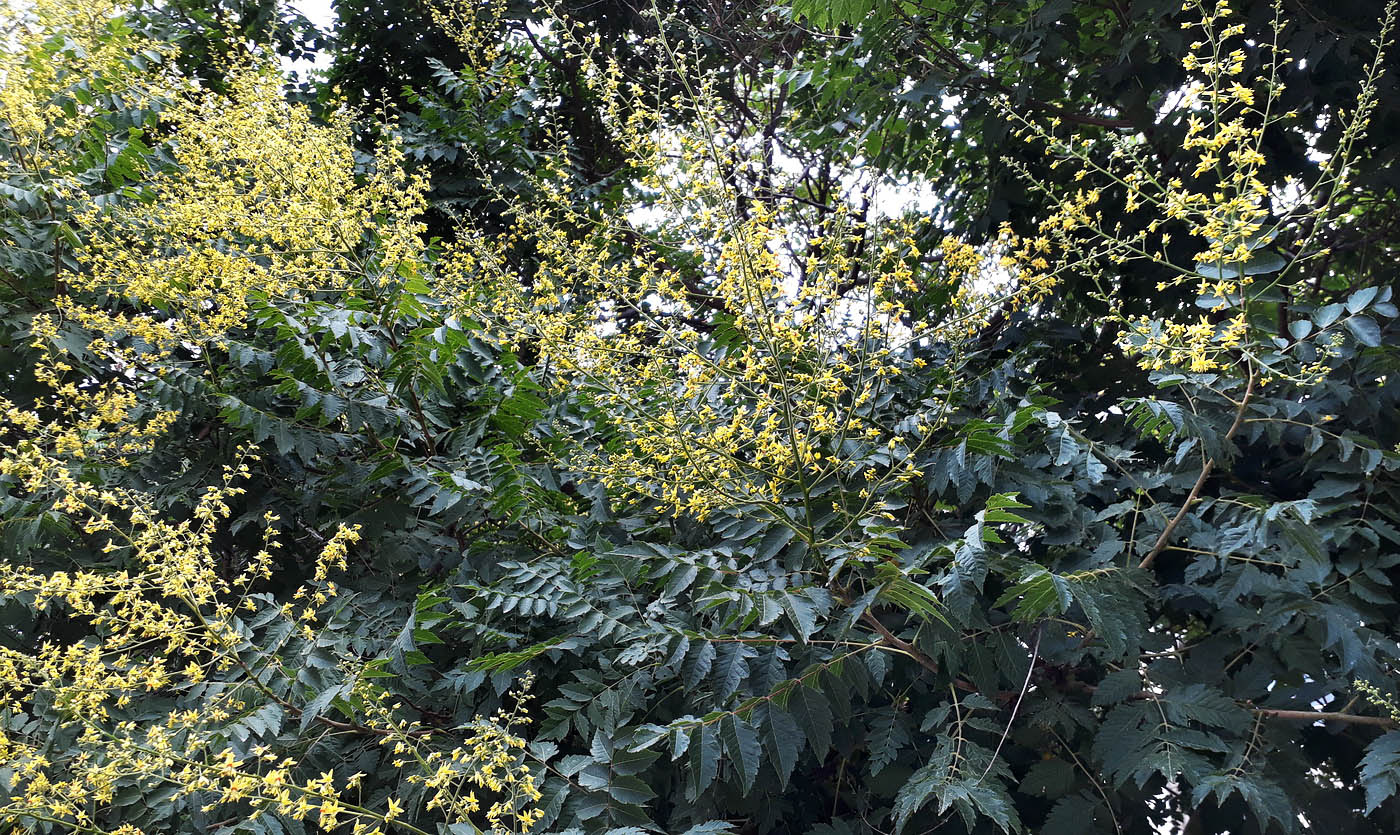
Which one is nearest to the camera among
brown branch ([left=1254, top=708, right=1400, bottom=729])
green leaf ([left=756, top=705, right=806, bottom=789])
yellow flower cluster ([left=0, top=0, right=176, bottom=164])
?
green leaf ([left=756, top=705, right=806, bottom=789])

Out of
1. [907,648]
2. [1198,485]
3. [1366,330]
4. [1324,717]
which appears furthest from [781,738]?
[1366,330]

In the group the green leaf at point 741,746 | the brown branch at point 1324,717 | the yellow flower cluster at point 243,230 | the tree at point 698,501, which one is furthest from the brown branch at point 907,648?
the yellow flower cluster at point 243,230

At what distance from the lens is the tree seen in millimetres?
1981

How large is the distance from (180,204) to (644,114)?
1.55 m

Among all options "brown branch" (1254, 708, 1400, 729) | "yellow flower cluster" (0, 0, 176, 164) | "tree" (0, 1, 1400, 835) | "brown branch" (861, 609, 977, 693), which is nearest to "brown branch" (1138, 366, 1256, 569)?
"tree" (0, 1, 1400, 835)

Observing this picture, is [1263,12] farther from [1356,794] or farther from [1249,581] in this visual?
[1356,794]

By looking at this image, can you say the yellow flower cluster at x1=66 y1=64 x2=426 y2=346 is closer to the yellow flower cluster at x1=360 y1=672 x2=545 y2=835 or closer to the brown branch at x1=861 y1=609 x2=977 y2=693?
the yellow flower cluster at x1=360 y1=672 x2=545 y2=835

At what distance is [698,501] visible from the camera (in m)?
2.11

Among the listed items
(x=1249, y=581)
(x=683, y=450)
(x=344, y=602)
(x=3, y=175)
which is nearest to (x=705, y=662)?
(x=683, y=450)

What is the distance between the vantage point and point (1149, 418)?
215 centimetres

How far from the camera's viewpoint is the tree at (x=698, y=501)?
198 centimetres

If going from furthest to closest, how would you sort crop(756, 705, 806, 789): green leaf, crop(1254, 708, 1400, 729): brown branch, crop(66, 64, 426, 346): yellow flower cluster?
crop(66, 64, 426, 346): yellow flower cluster → crop(1254, 708, 1400, 729): brown branch → crop(756, 705, 806, 789): green leaf

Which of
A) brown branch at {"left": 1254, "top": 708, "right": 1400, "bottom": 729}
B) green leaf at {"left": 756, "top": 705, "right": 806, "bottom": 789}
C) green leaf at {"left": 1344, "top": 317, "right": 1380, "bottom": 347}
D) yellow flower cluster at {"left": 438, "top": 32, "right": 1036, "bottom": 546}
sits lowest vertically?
brown branch at {"left": 1254, "top": 708, "right": 1400, "bottom": 729}

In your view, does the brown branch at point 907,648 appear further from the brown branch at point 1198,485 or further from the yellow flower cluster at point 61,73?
the yellow flower cluster at point 61,73
